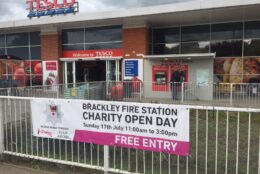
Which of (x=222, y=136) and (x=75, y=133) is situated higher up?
(x=75, y=133)

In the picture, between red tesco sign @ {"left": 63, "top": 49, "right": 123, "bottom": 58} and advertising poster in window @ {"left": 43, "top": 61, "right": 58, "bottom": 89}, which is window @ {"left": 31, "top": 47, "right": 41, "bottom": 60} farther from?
red tesco sign @ {"left": 63, "top": 49, "right": 123, "bottom": 58}

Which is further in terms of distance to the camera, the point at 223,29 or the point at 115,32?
the point at 115,32

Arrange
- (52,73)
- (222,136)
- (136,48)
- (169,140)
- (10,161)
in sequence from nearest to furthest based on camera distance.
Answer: (169,140) < (10,161) < (222,136) < (136,48) < (52,73)

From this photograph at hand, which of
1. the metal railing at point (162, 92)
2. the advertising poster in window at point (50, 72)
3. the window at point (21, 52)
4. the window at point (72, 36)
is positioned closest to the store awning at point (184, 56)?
the metal railing at point (162, 92)

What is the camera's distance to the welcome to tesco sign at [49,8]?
20.2m

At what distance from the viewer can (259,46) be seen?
55.3 feet

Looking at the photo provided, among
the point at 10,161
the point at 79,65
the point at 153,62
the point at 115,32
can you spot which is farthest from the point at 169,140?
the point at 79,65

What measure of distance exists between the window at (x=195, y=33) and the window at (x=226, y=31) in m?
0.45

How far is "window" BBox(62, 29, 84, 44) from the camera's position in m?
20.5

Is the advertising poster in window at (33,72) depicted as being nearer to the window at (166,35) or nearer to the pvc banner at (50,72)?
the pvc banner at (50,72)

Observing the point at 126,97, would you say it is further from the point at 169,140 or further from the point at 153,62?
the point at 169,140

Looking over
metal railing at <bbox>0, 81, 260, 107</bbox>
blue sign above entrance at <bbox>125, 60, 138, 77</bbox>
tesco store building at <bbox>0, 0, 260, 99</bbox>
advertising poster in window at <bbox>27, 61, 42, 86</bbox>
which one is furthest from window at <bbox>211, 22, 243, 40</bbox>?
advertising poster in window at <bbox>27, 61, 42, 86</bbox>

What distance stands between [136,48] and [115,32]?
7.28ft

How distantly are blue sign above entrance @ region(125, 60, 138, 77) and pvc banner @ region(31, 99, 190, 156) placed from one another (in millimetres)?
13789
